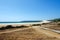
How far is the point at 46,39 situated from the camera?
11.6m

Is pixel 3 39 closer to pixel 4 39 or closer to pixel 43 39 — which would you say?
pixel 4 39

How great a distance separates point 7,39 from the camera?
11.9 meters

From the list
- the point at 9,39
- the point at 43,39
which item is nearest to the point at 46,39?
the point at 43,39

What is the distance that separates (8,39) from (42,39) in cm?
340

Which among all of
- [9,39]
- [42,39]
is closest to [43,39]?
[42,39]

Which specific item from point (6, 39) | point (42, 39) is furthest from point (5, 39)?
point (42, 39)

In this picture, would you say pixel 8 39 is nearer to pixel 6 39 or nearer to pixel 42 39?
pixel 6 39

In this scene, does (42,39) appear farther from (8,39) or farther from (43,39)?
(8,39)

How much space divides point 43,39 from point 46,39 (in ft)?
0.95

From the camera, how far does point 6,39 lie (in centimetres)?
1189

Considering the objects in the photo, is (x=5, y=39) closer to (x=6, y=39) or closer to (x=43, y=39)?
(x=6, y=39)

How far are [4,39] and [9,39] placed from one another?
498 mm

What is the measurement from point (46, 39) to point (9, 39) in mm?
3691

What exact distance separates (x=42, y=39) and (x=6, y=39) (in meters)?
3.59
